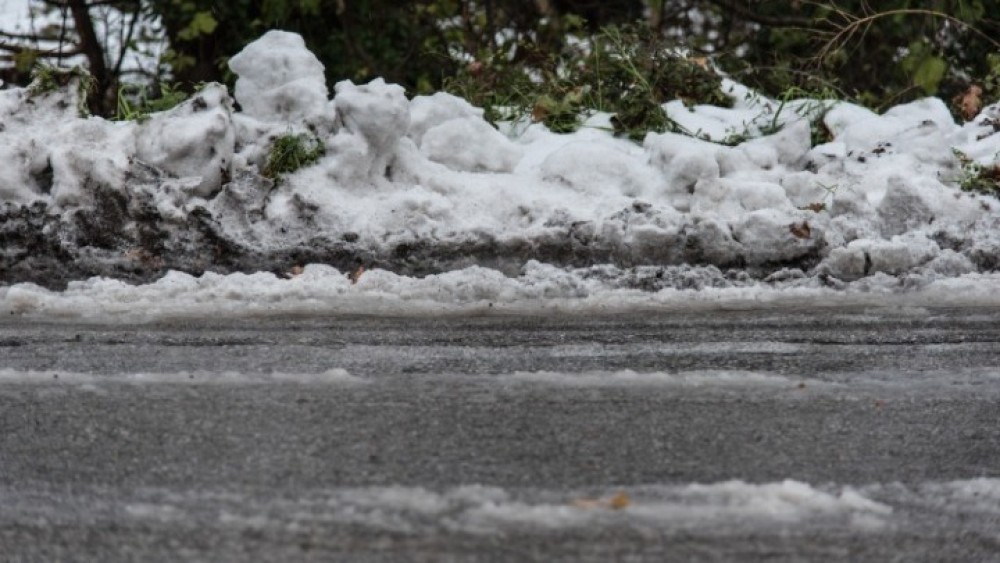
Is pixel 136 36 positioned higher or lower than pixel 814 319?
higher

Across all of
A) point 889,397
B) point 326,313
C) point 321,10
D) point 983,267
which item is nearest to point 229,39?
point 321,10

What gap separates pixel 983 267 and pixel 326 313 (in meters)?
2.59

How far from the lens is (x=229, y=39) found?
32.3 ft

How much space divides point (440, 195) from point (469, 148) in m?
0.50

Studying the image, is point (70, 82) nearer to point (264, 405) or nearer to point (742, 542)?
point (264, 405)

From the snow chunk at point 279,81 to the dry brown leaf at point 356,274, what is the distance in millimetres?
1029

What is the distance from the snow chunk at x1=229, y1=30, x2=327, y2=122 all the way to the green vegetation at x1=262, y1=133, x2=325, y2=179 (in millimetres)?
186

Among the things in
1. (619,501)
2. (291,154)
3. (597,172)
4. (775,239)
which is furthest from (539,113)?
(619,501)

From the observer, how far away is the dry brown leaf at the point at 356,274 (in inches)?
201

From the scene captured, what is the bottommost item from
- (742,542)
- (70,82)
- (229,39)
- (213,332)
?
(742,542)

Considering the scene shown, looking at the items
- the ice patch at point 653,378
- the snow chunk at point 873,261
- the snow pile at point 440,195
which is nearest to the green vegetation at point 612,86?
the snow pile at point 440,195

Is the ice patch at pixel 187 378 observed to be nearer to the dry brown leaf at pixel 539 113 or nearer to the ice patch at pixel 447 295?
the ice patch at pixel 447 295

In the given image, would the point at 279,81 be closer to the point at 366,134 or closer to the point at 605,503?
the point at 366,134

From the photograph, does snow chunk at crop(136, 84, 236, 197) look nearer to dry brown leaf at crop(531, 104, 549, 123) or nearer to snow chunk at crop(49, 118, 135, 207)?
snow chunk at crop(49, 118, 135, 207)
